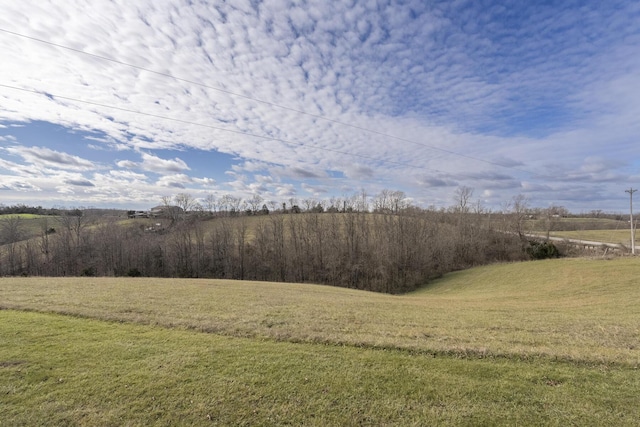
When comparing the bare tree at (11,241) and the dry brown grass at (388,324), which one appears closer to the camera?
the dry brown grass at (388,324)

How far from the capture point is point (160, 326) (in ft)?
24.9

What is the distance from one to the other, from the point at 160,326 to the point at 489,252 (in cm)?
5506

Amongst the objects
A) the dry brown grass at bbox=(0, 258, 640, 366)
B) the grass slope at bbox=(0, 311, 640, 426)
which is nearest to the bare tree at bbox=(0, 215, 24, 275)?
the dry brown grass at bbox=(0, 258, 640, 366)

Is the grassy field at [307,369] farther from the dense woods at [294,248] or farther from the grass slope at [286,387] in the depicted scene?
the dense woods at [294,248]

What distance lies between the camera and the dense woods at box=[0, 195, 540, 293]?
145 feet

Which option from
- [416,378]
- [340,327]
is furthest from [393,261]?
[416,378]

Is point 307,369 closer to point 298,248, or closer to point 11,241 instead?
point 298,248

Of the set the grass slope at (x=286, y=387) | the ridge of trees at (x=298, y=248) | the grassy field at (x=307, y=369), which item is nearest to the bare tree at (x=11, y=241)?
the ridge of trees at (x=298, y=248)

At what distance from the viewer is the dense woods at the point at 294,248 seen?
44.3m

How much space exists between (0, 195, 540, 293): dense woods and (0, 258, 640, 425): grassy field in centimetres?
3537

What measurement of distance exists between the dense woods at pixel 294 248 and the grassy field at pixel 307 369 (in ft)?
116

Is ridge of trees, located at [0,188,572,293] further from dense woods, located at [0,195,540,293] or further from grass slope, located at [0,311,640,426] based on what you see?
grass slope, located at [0,311,640,426]

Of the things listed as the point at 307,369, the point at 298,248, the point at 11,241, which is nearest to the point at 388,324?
Result: the point at 307,369

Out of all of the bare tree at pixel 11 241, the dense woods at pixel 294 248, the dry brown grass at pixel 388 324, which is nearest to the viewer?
the dry brown grass at pixel 388 324
